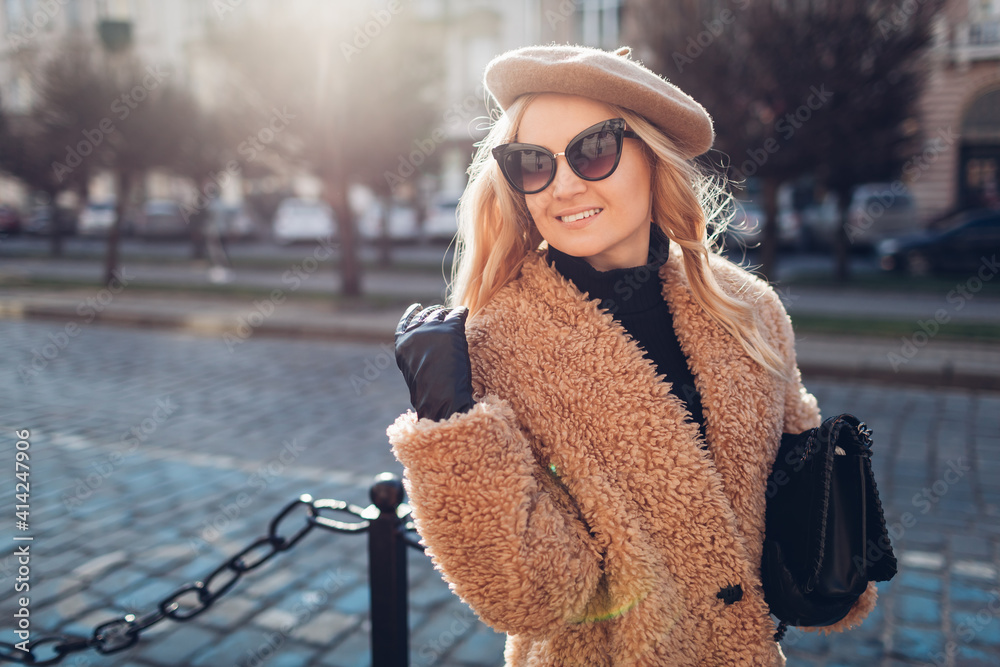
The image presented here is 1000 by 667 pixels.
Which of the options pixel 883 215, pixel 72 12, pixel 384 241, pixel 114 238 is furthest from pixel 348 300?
pixel 72 12

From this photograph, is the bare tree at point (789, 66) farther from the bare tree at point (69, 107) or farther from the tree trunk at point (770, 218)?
the bare tree at point (69, 107)

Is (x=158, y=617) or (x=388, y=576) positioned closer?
(x=388, y=576)

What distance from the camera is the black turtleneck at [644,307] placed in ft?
5.35

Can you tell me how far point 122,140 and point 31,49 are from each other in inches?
145

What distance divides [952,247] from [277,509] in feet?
52.2

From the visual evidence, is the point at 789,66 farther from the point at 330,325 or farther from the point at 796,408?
the point at 796,408

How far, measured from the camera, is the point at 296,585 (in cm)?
347

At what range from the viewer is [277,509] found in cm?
430

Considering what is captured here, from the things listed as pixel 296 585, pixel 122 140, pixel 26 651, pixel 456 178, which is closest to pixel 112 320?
pixel 122 140

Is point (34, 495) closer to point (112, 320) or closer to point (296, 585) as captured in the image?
point (296, 585)

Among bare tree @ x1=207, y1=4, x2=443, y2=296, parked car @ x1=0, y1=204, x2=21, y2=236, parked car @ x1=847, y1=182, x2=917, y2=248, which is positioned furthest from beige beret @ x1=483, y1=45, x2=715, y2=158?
parked car @ x1=0, y1=204, x2=21, y2=236

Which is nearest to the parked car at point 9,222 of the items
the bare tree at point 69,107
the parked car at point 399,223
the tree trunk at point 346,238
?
the parked car at point 399,223

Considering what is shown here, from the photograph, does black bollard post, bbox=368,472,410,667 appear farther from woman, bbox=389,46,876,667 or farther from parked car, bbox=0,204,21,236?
parked car, bbox=0,204,21,236

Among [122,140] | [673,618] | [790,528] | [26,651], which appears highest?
[122,140]
